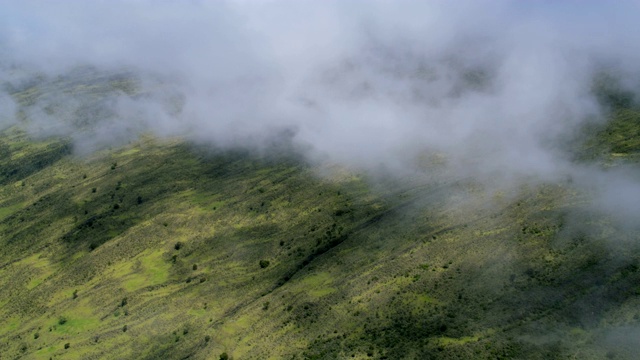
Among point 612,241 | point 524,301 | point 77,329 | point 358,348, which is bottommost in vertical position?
point 77,329

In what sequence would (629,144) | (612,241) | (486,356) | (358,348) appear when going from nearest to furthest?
(486,356)
(358,348)
(612,241)
(629,144)

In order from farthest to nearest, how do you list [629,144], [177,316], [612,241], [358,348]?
[629,144] < [177,316] < [612,241] < [358,348]

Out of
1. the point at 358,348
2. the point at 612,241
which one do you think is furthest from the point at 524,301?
the point at 358,348

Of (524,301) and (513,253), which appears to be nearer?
(524,301)

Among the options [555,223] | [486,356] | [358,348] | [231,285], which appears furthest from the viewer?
[231,285]

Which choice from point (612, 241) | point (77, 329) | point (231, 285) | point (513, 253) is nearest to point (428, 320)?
point (513, 253)

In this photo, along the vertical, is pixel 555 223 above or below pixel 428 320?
above

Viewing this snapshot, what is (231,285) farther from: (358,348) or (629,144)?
(629,144)

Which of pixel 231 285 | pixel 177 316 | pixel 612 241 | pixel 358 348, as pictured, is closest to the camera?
pixel 358 348

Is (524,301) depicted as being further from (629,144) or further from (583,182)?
(629,144)
